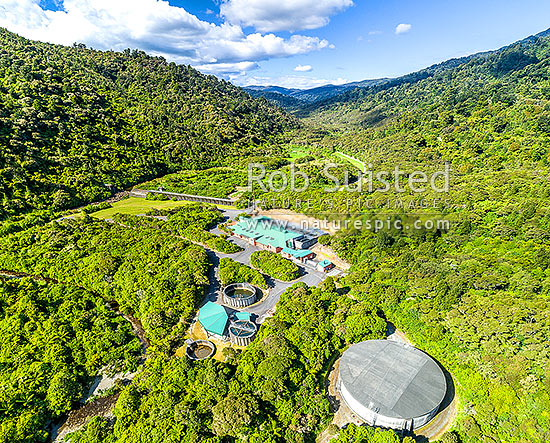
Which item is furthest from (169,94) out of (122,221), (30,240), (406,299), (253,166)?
(406,299)

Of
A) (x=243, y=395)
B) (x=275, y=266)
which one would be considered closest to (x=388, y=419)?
(x=243, y=395)

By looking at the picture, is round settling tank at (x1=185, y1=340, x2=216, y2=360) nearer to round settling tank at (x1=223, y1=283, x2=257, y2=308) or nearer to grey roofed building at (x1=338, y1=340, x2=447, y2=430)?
round settling tank at (x1=223, y1=283, x2=257, y2=308)

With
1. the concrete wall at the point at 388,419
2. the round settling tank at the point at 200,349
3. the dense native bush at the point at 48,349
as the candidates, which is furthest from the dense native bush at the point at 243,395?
the dense native bush at the point at 48,349

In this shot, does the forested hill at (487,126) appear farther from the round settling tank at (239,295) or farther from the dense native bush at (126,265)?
the dense native bush at (126,265)

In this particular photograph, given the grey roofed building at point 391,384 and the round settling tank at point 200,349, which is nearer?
the grey roofed building at point 391,384

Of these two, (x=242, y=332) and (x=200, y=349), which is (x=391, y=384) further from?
(x=200, y=349)

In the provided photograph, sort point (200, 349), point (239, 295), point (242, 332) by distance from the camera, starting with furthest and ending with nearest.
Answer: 1. point (239, 295)
2. point (242, 332)
3. point (200, 349)

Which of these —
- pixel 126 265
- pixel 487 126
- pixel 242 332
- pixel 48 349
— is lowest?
pixel 242 332
